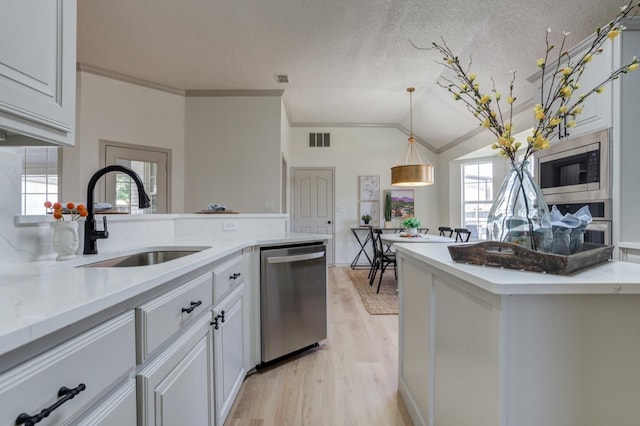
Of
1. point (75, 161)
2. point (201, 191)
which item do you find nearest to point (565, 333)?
point (201, 191)

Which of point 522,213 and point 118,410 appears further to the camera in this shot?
point 522,213

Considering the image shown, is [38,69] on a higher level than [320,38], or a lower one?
lower

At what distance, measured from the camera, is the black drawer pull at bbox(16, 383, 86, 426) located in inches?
17.5

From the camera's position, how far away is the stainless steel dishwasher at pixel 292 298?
1.98 m

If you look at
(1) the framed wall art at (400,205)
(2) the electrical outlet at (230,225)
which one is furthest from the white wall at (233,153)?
(1) the framed wall art at (400,205)

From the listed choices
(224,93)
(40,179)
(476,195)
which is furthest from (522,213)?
(40,179)

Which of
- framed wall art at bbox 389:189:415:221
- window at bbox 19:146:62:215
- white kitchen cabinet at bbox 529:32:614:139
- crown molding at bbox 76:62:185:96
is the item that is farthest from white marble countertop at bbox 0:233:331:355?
framed wall art at bbox 389:189:415:221

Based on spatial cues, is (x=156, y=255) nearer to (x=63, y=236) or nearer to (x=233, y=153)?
(x=63, y=236)

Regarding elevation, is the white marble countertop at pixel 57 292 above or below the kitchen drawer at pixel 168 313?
above

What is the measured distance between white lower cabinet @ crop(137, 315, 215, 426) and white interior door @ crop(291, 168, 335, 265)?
15.9ft

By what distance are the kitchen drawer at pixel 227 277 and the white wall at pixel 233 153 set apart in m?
2.59

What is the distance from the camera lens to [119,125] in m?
3.80

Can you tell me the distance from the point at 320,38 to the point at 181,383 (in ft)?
10.6

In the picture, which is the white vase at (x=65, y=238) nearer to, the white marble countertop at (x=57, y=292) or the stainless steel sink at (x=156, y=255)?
the white marble countertop at (x=57, y=292)
